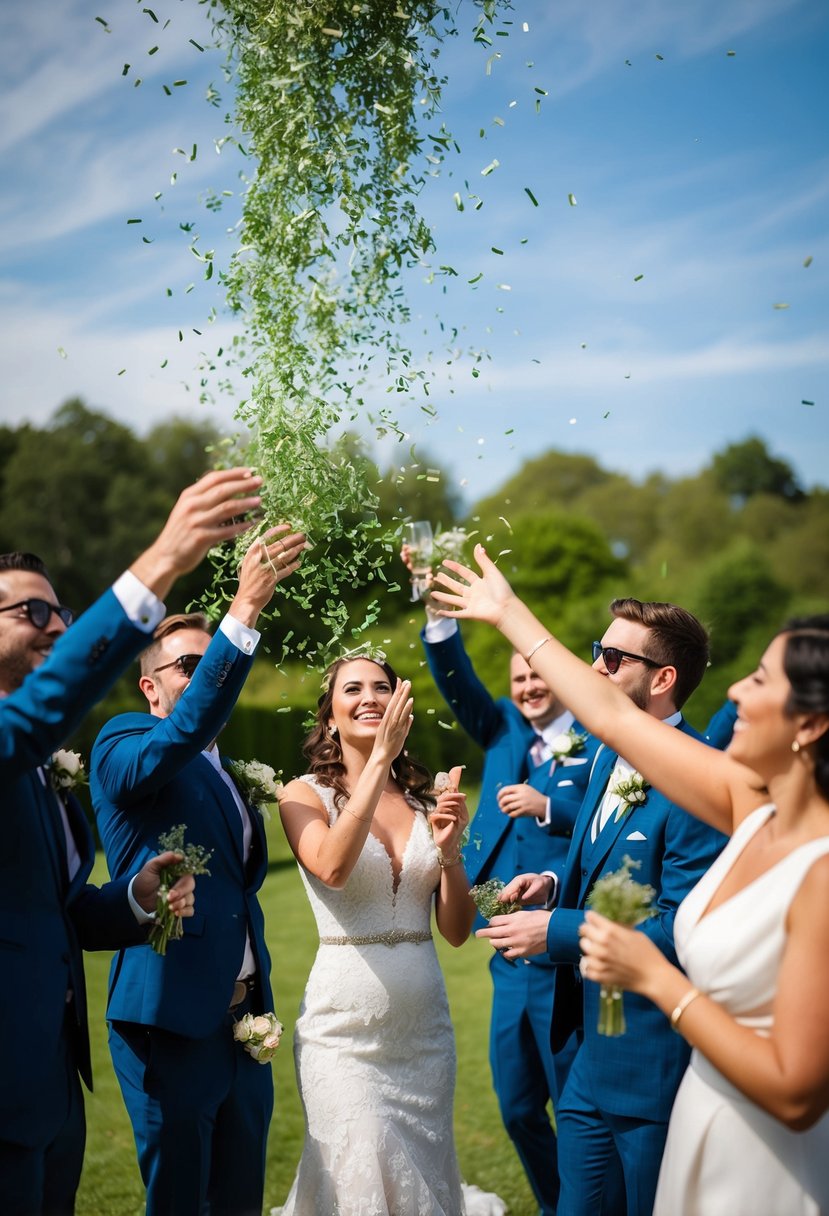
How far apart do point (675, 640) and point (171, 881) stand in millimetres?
2399

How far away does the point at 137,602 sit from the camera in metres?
3.41

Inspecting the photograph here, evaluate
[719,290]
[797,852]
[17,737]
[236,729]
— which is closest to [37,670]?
[17,737]

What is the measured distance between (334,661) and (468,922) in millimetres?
1364

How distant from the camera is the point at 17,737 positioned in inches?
133

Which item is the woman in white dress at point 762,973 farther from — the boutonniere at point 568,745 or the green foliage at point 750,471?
the green foliage at point 750,471

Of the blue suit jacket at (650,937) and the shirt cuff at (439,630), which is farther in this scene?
the shirt cuff at (439,630)

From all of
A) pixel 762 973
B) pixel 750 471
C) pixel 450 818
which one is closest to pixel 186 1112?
pixel 450 818

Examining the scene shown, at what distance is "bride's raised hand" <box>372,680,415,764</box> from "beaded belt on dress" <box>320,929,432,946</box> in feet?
2.87

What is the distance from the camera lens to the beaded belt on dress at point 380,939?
16.9ft

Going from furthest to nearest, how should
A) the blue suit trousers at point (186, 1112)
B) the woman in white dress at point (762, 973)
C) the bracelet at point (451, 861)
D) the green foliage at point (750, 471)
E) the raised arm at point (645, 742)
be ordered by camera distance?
the green foliage at point (750, 471) → the bracelet at point (451, 861) → the blue suit trousers at point (186, 1112) → the raised arm at point (645, 742) → the woman in white dress at point (762, 973)

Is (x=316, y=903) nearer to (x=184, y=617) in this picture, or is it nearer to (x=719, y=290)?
(x=184, y=617)

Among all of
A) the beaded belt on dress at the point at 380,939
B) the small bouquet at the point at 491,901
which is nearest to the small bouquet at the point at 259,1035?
the beaded belt on dress at the point at 380,939

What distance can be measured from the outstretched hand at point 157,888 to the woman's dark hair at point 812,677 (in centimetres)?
222

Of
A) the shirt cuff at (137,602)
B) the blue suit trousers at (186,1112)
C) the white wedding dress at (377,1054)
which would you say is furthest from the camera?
the white wedding dress at (377,1054)
